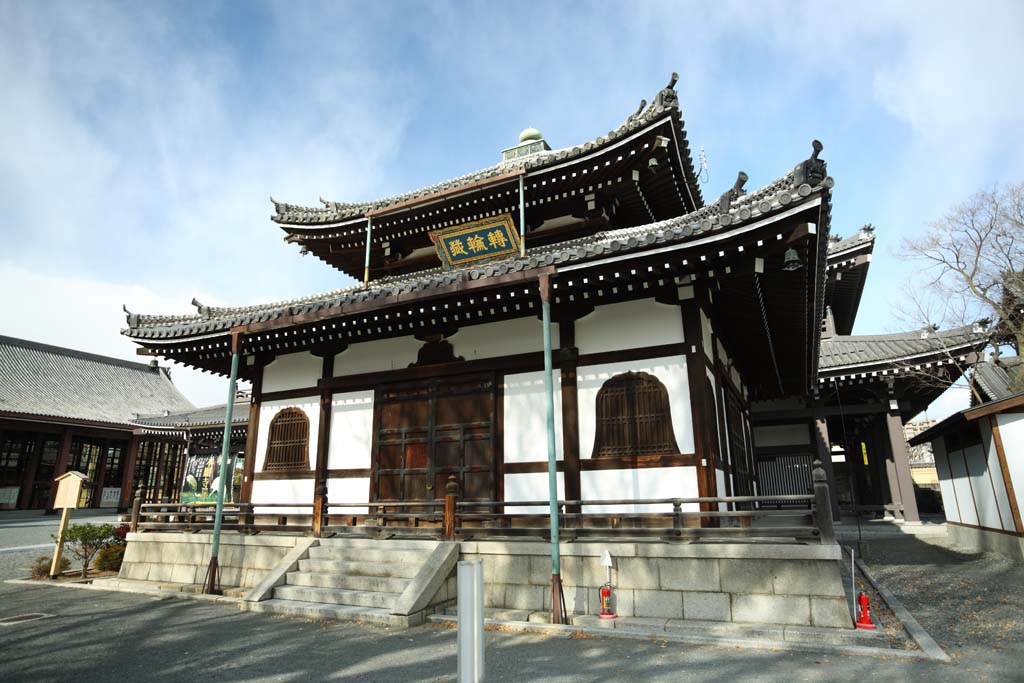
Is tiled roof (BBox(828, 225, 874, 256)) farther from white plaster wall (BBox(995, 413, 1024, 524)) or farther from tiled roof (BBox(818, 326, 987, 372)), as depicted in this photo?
white plaster wall (BBox(995, 413, 1024, 524))

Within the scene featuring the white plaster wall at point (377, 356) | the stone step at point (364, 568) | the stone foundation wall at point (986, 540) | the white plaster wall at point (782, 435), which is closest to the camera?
the stone step at point (364, 568)

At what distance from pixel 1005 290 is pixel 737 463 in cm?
1751

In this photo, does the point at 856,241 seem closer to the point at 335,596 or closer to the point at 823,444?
the point at 823,444

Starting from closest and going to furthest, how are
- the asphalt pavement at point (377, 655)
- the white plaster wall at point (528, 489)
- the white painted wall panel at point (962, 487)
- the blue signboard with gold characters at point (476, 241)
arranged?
the asphalt pavement at point (377, 655), the white plaster wall at point (528, 489), the blue signboard with gold characters at point (476, 241), the white painted wall panel at point (962, 487)

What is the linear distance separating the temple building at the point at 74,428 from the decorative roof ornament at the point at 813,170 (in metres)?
33.7

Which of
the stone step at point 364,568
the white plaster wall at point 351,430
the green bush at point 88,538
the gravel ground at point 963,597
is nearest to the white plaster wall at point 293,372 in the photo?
the white plaster wall at point 351,430

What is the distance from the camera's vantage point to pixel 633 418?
9.46m

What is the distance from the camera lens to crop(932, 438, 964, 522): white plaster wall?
622 inches

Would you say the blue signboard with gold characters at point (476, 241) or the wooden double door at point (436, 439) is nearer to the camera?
the wooden double door at point (436, 439)

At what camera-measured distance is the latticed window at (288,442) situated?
40.8 ft

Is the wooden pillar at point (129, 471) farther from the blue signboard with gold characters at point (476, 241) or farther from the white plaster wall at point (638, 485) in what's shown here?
the white plaster wall at point (638, 485)

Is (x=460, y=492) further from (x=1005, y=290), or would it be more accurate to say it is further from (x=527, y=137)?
(x=1005, y=290)

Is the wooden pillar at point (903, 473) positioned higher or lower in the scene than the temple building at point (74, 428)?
lower

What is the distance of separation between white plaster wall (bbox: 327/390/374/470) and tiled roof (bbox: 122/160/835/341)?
233cm
